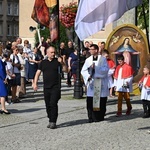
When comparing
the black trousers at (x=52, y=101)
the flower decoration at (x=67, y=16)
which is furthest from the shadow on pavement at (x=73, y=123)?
Answer: the flower decoration at (x=67, y=16)

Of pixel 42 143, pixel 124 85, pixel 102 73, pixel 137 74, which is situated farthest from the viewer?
pixel 137 74

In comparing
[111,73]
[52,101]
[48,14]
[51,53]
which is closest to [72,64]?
[48,14]

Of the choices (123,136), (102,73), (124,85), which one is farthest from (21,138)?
(124,85)

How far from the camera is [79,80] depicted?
18.2 m

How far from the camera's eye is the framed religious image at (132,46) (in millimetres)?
16859

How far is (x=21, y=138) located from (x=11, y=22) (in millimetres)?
86778

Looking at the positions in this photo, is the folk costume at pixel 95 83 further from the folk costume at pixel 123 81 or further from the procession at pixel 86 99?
the folk costume at pixel 123 81

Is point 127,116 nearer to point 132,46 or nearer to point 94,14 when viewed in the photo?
point 94,14

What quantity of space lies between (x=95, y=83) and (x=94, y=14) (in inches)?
64.7

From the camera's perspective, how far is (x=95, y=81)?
1290cm

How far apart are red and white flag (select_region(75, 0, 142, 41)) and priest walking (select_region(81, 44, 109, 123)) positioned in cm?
64

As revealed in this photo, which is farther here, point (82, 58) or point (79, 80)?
point (82, 58)

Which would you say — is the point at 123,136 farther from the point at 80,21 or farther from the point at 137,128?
the point at 80,21

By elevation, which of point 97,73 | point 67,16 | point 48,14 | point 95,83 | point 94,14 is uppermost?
point 67,16
